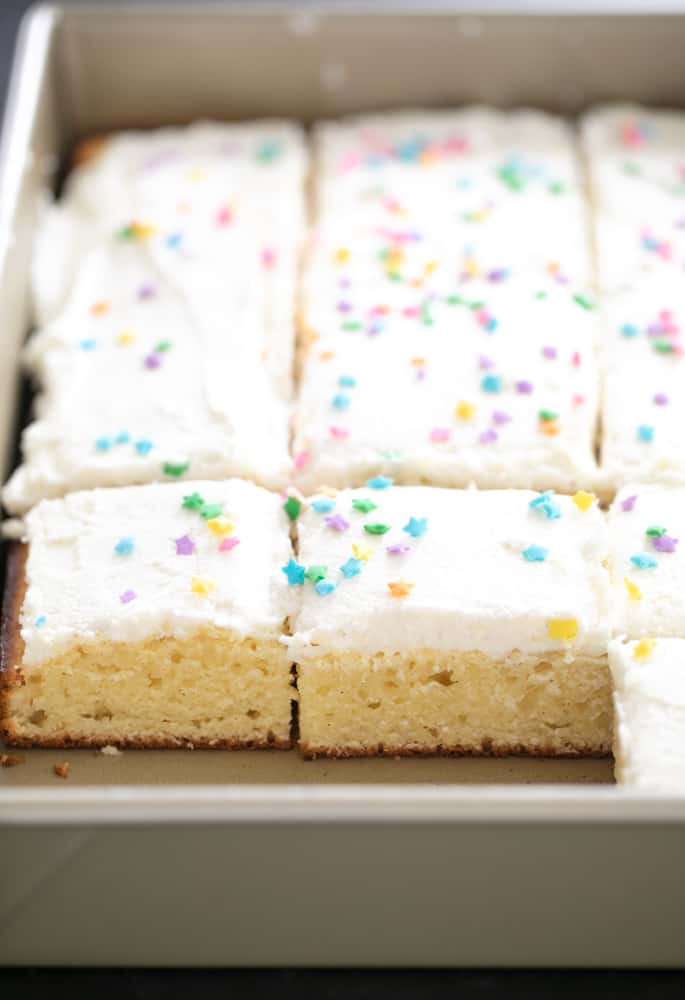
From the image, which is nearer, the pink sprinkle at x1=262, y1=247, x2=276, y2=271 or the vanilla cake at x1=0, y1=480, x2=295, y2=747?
the vanilla cake at x1=0, y1=480, x2=295, y2=747

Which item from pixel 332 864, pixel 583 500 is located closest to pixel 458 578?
pixel 583 500

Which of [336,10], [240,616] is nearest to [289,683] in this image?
[240,616]

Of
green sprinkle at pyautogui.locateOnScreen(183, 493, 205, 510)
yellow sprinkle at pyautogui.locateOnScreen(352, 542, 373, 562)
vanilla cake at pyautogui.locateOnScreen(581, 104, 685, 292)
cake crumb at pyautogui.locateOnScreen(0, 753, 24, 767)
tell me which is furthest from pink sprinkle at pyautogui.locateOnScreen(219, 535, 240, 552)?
vanilla cake at pyautogui.locateOnScreen(581, 104, 685, 292)

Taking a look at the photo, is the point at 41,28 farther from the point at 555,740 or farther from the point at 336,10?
the point at 555,740

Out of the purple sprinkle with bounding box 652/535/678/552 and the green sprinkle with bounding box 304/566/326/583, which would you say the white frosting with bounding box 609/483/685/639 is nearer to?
the purple sprinkle with bounding box 652/535/678/552

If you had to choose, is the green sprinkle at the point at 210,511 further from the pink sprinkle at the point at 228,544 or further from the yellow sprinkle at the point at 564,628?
the yellow sprinkle at the point at 564,628
